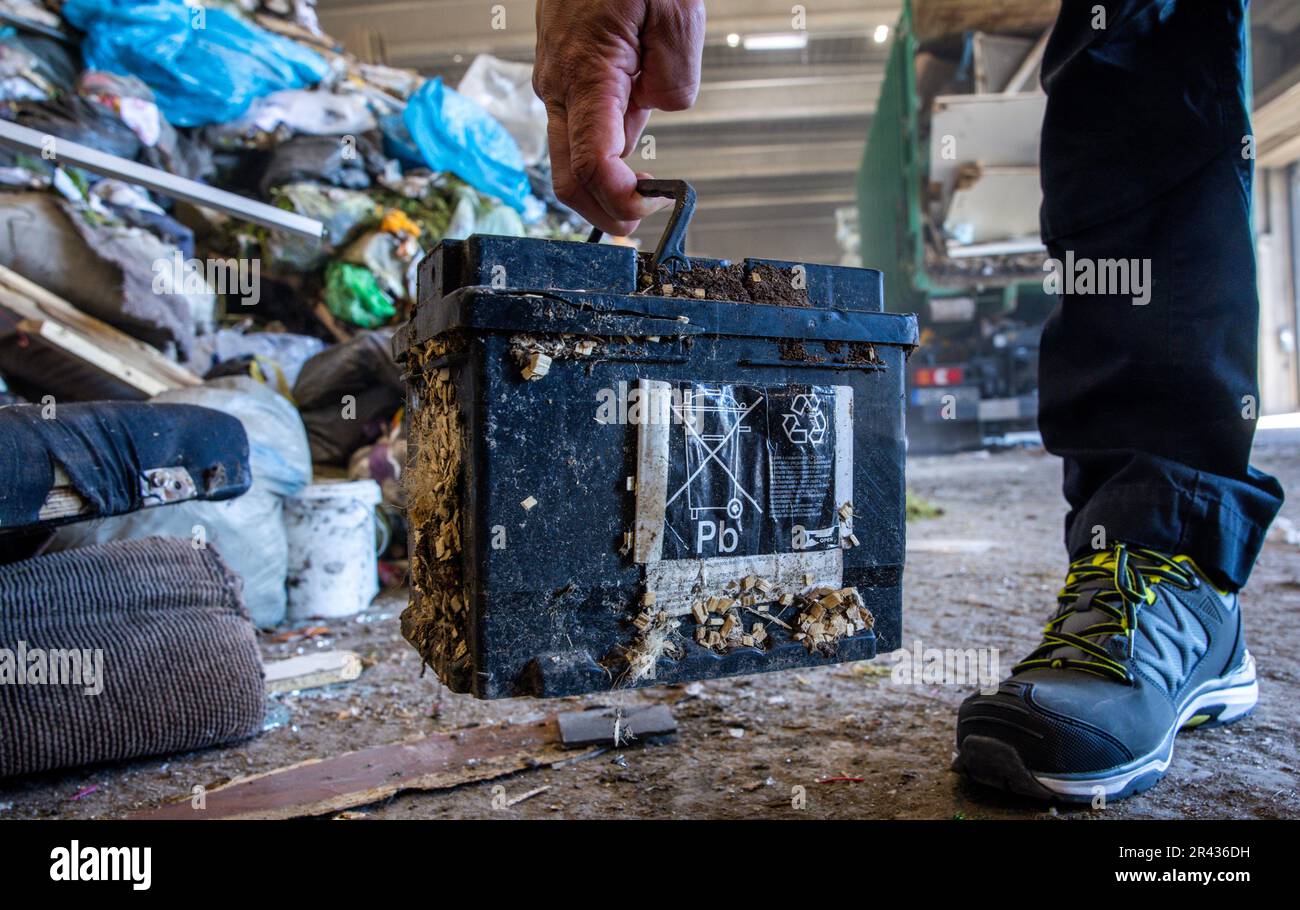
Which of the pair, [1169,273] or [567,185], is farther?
[1169,273]

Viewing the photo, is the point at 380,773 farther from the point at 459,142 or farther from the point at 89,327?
the point at 459,142

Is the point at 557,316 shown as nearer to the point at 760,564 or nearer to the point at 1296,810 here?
the point at 760,564

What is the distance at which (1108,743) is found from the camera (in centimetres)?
99

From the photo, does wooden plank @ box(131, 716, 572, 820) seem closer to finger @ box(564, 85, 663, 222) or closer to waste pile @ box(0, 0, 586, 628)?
finger @ box(564, 85, 663, 222)

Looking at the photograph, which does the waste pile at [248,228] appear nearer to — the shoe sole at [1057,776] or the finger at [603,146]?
the finger at [603,146]

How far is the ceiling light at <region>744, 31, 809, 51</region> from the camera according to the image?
410 inches

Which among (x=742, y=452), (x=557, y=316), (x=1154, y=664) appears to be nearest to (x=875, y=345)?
(x=742, y=452)

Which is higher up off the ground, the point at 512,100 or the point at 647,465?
the point at 512,100

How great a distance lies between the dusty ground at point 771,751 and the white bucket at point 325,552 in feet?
0.71

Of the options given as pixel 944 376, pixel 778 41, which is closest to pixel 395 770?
pixel 944 376

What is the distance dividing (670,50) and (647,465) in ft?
1.47

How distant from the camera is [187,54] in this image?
3379mm

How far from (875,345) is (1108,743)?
542 mm

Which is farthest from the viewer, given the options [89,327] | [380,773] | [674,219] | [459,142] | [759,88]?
[759,88]
